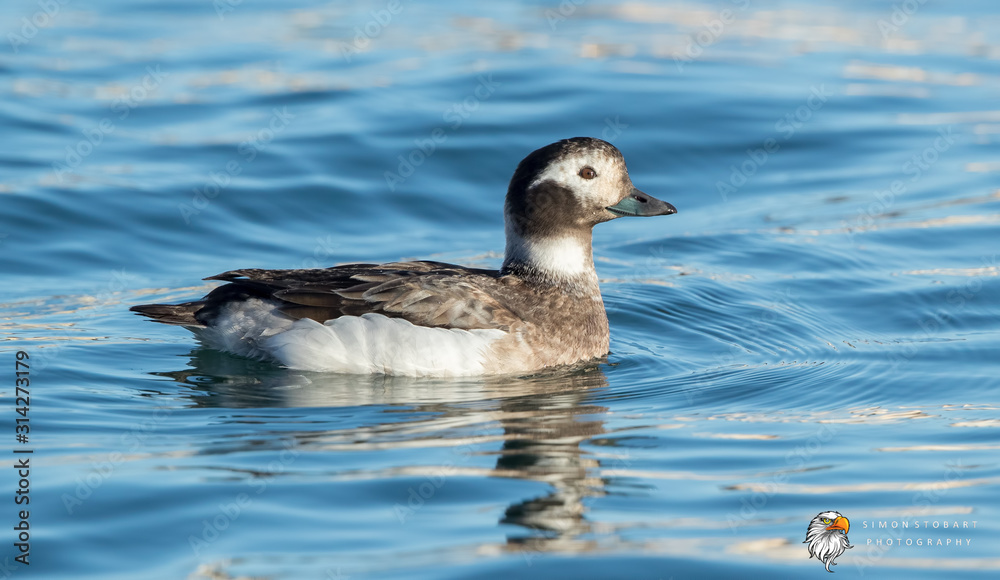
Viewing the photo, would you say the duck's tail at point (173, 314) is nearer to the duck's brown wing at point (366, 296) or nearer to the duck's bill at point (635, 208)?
the duck's brown wing at point (366, 296)

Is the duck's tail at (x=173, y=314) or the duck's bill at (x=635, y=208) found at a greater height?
the duck's bill at (x=635, y=208)

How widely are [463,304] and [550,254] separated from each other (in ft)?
3.30

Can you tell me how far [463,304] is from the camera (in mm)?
9047

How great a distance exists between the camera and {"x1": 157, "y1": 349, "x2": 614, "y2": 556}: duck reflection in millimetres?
6594

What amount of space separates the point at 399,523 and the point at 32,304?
19.7 feet

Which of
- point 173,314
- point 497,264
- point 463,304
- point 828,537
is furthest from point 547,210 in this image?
point 828,537

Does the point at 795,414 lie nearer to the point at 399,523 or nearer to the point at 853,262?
the point at 399,523

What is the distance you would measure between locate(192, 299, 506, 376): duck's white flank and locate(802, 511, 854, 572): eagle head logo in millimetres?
3192

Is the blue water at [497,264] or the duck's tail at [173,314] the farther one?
the duck's tail at [173,314]

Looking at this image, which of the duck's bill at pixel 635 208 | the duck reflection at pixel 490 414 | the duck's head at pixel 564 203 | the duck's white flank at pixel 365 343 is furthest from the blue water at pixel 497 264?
the duck's bill at pixel 635 208

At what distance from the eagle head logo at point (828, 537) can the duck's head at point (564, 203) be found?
3.51m

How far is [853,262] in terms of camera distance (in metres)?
12.5

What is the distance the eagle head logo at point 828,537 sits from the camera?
6.06m

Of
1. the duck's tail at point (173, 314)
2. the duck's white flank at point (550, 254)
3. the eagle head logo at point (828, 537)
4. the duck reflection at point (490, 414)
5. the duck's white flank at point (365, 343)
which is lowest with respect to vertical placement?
the eagle head logo at point (828, 537)
